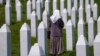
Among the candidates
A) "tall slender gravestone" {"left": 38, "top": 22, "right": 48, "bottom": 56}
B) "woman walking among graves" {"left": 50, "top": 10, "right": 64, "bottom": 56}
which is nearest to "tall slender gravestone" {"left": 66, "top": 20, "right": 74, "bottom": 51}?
"woman walking among graves" {"left": 50, "top": 10, "right": 64, "bottom": 56}

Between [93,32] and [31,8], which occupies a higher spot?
[31,8]

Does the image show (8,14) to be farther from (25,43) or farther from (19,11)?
(25,43)

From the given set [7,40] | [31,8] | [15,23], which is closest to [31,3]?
[31,8]

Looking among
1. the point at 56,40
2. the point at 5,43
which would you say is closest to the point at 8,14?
the point at 56,40

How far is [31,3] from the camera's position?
1126 centimetres

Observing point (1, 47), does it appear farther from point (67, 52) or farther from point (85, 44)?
point (67, 52)

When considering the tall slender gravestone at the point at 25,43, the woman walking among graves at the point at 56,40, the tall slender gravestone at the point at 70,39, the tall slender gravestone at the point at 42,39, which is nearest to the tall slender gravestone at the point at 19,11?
the woman walking among graves at the point at 56,40

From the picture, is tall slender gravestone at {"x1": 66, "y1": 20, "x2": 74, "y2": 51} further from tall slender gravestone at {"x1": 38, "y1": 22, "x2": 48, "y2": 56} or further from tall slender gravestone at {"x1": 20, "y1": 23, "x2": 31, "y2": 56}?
tall slender gravestone at {"x1": 20, "y1": 23, "x2": 31, "y2": 56}

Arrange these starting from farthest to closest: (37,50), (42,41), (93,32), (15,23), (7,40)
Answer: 1. (15,23)
2. (93,32)
3. (42,41)
4. (7,40)
5. (37,50)

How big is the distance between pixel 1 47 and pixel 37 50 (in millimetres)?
1117

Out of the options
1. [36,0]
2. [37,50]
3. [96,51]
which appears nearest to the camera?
[37,50]

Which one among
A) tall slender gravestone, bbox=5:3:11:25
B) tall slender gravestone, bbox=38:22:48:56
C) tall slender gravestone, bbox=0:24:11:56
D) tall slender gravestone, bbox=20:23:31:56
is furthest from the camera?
tall slender gravestone, bbox=5:3:11:25

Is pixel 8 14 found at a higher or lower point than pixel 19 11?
lower

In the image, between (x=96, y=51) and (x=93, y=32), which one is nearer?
(x=96, y=51)
